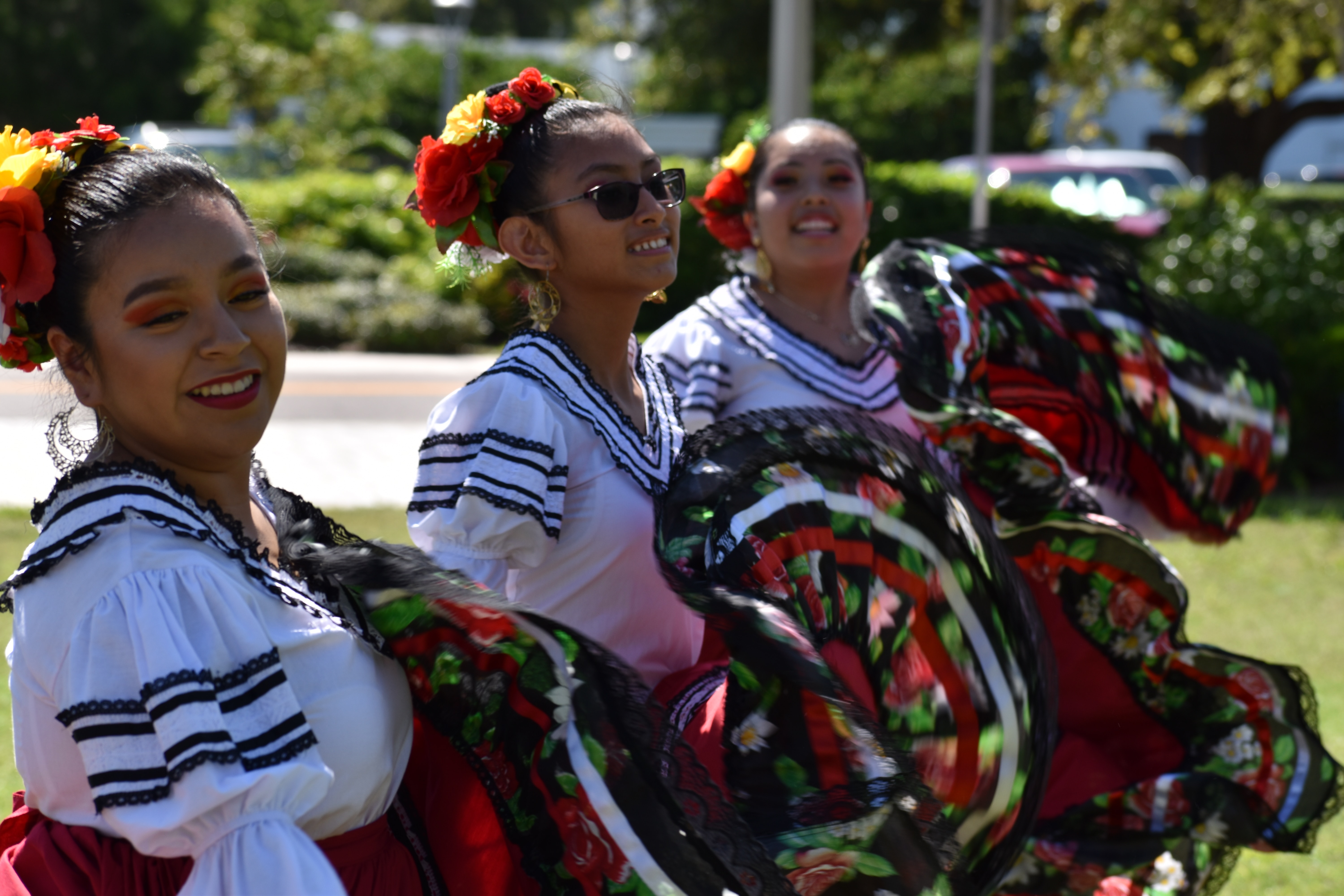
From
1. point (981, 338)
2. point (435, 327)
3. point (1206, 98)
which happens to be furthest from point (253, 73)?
point (981, 338)

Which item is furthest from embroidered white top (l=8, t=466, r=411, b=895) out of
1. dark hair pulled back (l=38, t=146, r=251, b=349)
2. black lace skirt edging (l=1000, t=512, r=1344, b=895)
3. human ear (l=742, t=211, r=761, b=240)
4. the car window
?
the car window

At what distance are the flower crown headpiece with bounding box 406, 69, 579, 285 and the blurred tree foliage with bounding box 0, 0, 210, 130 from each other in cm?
3239

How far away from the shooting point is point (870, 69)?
59.3ft

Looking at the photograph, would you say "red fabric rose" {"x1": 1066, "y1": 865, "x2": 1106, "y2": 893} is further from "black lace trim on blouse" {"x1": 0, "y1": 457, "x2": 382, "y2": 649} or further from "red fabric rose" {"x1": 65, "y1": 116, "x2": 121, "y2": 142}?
"red fabric rose" {"x1": 65, "y1": 116, "x2": 121, "y2": 142}

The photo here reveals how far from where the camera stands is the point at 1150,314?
126 inches

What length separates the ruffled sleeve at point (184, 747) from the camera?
4.86 ft

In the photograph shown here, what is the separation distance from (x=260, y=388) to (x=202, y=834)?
1.96 ft

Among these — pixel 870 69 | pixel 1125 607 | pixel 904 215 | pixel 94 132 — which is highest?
pixel 870 69

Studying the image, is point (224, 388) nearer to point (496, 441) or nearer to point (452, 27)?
point (496, 441)

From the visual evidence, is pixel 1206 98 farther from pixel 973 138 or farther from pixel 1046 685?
pixel 973 138

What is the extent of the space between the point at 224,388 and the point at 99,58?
114 feet

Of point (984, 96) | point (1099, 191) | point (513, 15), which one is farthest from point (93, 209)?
point (513, 15)

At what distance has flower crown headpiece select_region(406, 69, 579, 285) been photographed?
2.54 m

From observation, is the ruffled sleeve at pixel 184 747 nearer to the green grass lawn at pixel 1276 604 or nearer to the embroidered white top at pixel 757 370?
the embroidered white top at pixel 757 370
